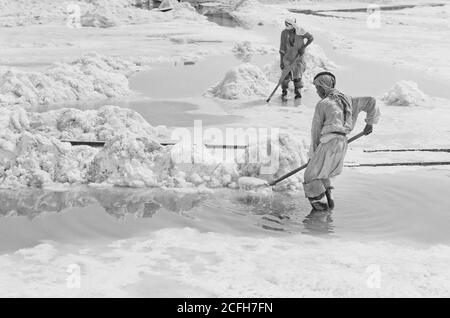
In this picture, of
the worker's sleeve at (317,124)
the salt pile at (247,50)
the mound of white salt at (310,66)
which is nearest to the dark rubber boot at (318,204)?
the worker's sleeve at (317,124)

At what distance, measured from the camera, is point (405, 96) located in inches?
440

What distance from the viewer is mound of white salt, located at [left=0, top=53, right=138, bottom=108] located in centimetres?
1070

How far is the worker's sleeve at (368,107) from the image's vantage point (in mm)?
5941

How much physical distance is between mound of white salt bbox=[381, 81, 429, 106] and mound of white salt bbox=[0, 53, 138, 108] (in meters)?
4.62

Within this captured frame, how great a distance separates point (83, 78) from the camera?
11812 mm

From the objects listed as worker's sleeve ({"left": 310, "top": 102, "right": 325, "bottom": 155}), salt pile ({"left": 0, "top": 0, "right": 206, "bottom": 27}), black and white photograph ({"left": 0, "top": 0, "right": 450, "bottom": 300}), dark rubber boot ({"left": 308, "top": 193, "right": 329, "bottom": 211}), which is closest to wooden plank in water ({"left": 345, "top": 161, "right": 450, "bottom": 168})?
black and white photograph ({"left": 0, "top": 0, "right": 450, "bottom": 300})

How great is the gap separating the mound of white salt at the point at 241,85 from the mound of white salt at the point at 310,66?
1.08 meters

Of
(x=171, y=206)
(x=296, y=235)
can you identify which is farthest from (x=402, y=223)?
(x=171, y=206)

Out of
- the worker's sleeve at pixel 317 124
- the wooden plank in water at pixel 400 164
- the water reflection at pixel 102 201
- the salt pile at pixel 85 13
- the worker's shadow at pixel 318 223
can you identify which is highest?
the worker's sleeve at pixel 317 124

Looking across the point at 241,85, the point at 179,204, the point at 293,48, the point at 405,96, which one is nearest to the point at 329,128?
the point at 179,204

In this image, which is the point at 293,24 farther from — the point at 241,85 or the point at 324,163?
the point at 324,163

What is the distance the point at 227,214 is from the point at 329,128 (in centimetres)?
122

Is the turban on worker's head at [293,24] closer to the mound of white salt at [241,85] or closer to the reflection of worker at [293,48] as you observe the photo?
the reflection of worker at [293,48]
